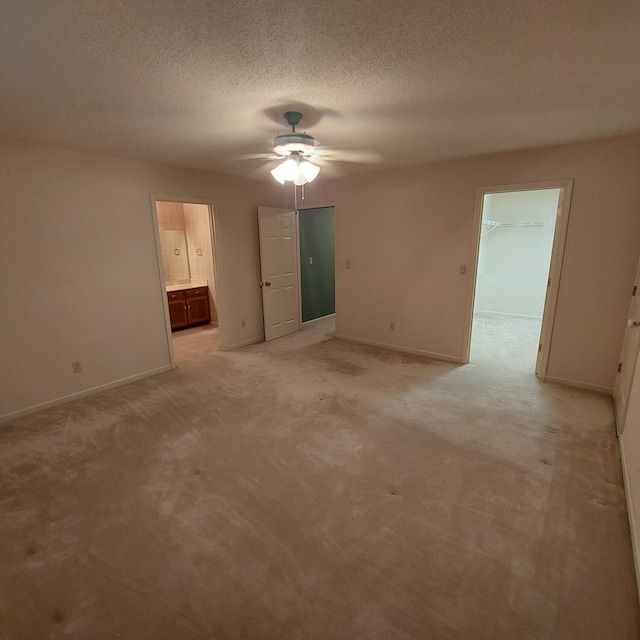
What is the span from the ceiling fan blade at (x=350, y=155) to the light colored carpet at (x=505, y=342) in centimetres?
274

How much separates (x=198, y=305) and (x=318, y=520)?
4.82 meters

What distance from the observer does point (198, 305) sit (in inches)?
235

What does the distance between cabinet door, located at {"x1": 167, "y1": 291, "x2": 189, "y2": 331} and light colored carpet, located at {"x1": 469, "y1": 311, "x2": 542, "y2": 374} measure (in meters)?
4.55

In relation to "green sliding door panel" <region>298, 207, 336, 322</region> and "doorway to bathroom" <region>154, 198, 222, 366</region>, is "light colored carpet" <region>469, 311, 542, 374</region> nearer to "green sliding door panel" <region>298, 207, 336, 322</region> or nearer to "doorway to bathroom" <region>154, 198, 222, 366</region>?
"green sliding door panel" <region>298, 207, 336, 322</region>

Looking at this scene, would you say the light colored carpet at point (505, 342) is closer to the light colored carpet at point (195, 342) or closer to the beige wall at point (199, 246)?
the light colored carpet at point (195, 342)

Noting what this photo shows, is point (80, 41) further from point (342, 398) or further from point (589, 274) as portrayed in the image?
point (589, 274)

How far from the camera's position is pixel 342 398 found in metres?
3.31

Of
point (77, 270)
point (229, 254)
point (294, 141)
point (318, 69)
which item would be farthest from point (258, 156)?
point (77, 270)

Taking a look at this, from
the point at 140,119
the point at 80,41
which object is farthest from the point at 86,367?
the point at 80,41

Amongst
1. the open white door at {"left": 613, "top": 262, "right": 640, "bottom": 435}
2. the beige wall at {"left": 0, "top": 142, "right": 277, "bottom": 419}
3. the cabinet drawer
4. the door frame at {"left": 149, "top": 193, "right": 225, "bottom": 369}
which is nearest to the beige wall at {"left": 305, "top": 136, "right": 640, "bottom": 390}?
the open white door at {"left": 613, "top": 262, "right": 640, "bottom": 435}

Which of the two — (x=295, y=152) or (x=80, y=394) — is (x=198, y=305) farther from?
(x=295, y=152)

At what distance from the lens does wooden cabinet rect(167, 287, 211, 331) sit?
5.56m

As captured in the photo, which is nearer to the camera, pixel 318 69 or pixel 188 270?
pixel 318 69

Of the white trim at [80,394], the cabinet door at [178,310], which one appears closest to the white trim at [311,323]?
the cabinet door at [178,310]
